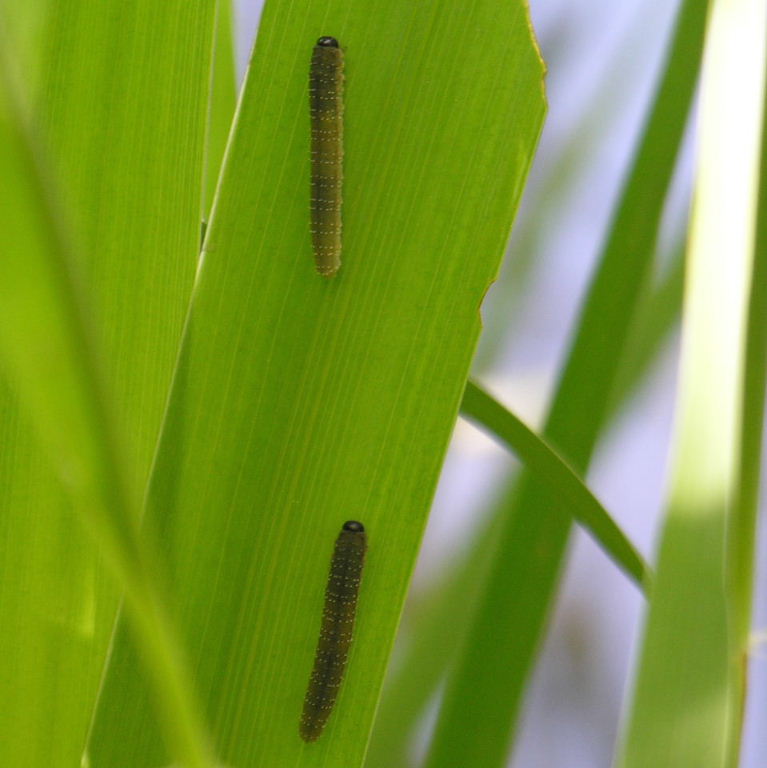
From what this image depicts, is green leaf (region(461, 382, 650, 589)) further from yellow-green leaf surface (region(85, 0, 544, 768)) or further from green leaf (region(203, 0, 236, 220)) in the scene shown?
green leaf (region(203, 0, 236, 220))

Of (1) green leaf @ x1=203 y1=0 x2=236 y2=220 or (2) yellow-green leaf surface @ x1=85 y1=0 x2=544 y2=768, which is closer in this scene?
(2) yellow-green leaf surface @ x1=85 y1=0 x2=544 y2=768

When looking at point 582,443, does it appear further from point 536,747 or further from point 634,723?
point 536,747

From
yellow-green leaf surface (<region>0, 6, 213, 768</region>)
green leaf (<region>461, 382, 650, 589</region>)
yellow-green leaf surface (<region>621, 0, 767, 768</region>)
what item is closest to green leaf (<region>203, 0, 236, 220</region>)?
yellow-green leaf surface (<region>0, 6, 213, 768</region>)

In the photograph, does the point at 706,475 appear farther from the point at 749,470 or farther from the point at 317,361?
the point at 317,361

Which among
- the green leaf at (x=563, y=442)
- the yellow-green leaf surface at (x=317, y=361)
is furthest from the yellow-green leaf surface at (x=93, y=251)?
the green leaf at (x=563, y=442)

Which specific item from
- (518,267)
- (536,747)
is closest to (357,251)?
(518,267)

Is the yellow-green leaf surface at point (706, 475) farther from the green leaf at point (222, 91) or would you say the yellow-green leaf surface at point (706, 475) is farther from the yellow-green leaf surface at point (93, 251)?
the green leaf at point (222, 91)

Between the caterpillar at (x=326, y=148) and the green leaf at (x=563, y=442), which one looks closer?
the caterpillar at (x=326, y=148)
